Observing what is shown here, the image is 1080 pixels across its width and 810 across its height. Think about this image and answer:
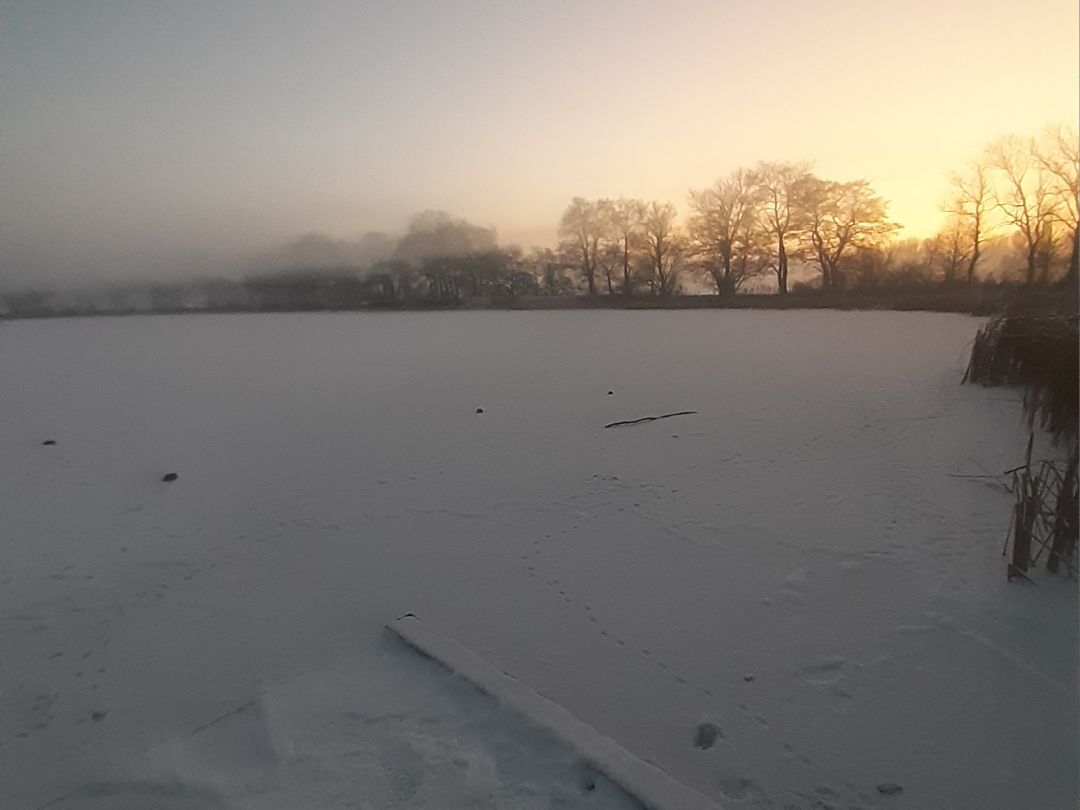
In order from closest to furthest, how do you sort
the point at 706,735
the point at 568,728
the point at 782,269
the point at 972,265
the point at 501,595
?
1. the point at 568,728
2. the point at 706,735
3. the point at 501,595
4. the point at 972,265
5. the point at 782,269

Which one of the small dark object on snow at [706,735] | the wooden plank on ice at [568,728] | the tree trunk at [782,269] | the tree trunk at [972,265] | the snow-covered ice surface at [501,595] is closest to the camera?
the wooden plank on ice at [568,728]

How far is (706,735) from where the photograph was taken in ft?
8.86

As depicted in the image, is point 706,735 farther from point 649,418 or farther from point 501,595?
→ point 649,418

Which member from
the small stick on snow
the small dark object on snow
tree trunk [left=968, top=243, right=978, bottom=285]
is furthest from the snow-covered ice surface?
tree trunk [left=968, top=243, right=978, bottom=285]

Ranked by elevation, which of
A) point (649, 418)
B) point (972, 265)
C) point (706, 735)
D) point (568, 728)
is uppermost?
point (972, 265)

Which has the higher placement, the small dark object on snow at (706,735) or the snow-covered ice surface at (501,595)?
the snow-covered ice surface at (501,595)

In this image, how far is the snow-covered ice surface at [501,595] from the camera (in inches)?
98.8

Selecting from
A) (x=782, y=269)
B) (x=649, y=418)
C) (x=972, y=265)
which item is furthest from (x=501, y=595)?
(x=782, y=269)

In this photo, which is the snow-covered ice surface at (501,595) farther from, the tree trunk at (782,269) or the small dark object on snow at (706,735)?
the tree trunk at (782,269)

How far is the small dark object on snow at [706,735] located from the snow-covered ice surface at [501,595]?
3 centimetres

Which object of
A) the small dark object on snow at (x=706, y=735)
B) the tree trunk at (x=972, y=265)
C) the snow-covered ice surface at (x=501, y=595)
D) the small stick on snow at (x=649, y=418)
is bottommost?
the small dark object on snow at (x=706, y=735)

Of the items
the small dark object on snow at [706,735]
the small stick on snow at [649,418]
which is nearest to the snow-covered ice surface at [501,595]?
the small dark object on snow at [706,735]

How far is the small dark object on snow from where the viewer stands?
2.65 meters

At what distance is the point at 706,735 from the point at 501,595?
5.36 feet
